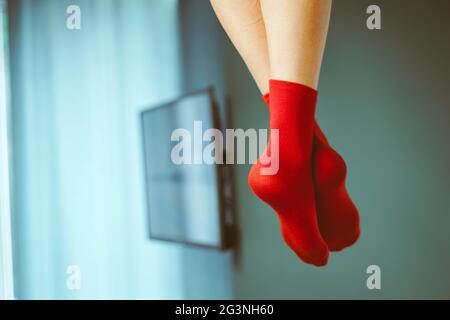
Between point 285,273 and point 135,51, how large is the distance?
0.60 m

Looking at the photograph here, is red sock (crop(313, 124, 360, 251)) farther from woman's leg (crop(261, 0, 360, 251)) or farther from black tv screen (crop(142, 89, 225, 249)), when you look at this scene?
black tv screen (crop(142, 89, 225, 249))

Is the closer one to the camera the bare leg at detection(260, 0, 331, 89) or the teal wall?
the bare leg at detection(260, 0, 331, 89)

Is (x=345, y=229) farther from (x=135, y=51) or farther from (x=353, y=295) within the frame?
(x=135, y=51)

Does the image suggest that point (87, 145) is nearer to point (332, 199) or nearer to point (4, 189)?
point (4, 189)

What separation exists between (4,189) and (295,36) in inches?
29.4

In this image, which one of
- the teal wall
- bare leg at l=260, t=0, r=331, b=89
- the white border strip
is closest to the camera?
bare leg at l=260, t=0, r=331, b=89

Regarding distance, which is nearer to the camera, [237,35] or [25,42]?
[237,35]

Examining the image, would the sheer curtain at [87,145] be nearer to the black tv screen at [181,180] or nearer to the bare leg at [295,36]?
the black tv screen at [181,180]

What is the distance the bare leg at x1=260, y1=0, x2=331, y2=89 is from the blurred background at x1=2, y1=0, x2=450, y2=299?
10 centimetres

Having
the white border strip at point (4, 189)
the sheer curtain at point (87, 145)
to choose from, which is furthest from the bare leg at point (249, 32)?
the white border strip at point (4, 189)

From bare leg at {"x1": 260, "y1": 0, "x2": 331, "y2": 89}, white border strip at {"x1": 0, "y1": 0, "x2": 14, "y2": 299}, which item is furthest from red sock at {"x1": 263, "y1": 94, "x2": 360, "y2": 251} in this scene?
white border strip at {"x1": 0, "y1": 0, "x2": 14, "y2": 299}

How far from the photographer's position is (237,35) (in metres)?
1.11

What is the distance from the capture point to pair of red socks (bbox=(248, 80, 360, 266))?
1035 millimetres
